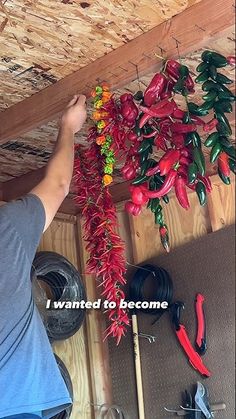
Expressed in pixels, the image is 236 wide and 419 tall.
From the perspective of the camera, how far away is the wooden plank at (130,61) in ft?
5.14

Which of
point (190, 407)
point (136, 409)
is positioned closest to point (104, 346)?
point (136, 409)

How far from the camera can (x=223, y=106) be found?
4.97 ft

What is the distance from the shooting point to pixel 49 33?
1736mm

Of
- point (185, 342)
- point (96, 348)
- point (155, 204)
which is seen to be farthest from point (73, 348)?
point (155, 204)

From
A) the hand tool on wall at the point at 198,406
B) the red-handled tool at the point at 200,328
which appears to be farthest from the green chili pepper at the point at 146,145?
the hand tool on wall at the point at 198,406

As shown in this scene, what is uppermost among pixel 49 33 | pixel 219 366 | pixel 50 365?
pixel 49 33

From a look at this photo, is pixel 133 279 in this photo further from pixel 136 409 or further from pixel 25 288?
pixel 25 288

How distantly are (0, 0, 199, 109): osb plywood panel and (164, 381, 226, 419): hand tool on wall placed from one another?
1.48 m

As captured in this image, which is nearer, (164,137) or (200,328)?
(164,137)

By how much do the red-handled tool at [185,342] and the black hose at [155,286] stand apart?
0.05 m

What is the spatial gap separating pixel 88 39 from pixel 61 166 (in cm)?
39

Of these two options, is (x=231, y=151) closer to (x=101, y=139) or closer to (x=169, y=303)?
(x=101, y=139)

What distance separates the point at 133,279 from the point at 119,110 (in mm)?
1215

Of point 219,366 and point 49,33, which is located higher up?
point 49,33
